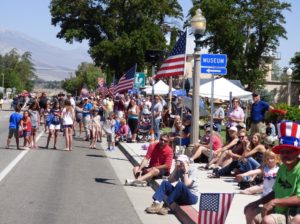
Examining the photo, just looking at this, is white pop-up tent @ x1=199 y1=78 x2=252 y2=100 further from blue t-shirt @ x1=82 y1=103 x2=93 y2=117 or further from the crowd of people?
blue t-shirt @ x1=82 y1=103 x2=93 y2=117

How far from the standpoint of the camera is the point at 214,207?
7.56 metres

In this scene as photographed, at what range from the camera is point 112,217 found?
32.8 ft

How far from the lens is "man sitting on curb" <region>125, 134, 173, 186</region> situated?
43.7ft

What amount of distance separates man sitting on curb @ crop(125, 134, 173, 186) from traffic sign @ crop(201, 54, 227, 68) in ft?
9.12

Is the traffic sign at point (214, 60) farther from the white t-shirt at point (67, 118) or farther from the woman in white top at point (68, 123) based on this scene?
the white t-shirt at point (67, 118)

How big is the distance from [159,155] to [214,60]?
3234 millimetres

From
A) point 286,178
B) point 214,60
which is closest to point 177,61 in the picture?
point 214,60

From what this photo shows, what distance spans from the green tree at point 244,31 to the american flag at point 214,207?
6070 cm

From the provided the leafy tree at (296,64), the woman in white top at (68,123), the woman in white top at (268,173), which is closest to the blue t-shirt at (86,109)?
the woman in white top at (68,123)

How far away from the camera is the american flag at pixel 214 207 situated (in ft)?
24.2

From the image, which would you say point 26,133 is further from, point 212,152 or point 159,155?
point 159,155

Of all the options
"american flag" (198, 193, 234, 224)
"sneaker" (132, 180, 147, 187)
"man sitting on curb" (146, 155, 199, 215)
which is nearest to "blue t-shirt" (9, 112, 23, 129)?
"sneaker" (132, 180, 147, 187)

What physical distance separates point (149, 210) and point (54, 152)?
10872mm

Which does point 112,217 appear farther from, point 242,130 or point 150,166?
point 242,130
